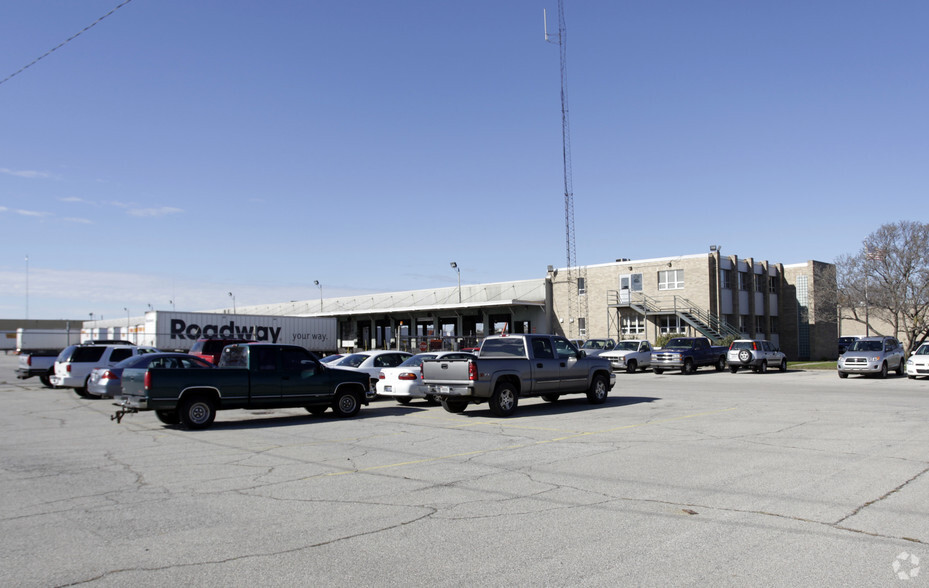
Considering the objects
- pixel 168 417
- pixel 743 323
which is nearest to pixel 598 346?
pixel 743 323

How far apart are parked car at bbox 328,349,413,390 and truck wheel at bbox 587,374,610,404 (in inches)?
240

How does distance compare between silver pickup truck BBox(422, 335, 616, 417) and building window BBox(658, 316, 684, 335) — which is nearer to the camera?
silver pickup truck BBox(422, 335, 616, 417)

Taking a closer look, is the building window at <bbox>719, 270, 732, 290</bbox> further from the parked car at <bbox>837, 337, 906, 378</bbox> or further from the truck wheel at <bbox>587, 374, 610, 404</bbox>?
the truck wheel at <bbox>587, 374, 610, 404</bbox>

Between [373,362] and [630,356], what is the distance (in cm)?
1983

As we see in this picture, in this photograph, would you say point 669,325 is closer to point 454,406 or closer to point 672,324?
point 672,324

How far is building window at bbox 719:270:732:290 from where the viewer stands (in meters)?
49.4

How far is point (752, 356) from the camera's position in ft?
117

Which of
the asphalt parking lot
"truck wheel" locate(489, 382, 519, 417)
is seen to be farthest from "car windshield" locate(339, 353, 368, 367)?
the asphalt parking lot

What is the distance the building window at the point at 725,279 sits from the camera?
49406mm

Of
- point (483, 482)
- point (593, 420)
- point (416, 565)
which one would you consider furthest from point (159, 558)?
point (593, 420)

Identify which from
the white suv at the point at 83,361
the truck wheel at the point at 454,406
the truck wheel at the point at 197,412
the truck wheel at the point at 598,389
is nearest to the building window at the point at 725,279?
the truck wheel at the point at 598,389

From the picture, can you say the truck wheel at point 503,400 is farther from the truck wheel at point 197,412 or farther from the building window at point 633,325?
the building window at point 633,325

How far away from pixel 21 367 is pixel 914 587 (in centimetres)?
3303

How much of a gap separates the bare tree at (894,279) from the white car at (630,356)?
1890 cm
